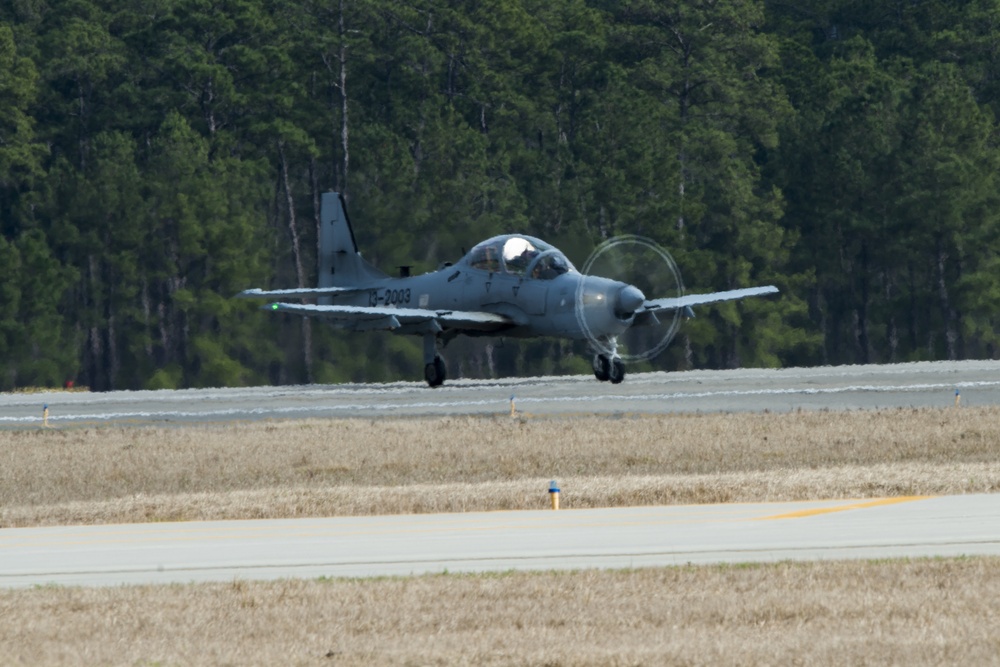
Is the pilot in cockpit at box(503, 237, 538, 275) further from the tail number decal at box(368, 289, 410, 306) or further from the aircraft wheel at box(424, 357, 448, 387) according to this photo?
the tail number decal at box(368, 289, 410, 306)

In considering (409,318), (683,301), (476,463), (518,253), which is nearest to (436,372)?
(409,318)

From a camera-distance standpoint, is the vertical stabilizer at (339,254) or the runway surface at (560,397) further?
the vertical stabilizer at (339,254)

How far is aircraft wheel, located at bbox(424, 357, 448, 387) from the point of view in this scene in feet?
138

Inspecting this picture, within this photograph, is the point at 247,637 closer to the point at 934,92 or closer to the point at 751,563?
the point at 751,563

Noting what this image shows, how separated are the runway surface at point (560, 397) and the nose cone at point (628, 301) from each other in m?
1.78

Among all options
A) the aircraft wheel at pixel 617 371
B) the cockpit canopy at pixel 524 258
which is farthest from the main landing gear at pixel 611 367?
the cockpit canopy at pixel 524 258

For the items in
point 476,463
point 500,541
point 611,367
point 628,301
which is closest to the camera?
point 500,541

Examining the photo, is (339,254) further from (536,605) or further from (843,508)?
(536,605)

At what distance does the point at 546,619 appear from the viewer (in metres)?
10.8

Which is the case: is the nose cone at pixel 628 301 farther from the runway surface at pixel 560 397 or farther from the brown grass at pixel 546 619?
the brown grass at pixel 546 619

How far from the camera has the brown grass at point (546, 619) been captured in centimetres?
971

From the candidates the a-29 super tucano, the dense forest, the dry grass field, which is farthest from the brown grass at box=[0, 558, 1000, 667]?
the dense forest

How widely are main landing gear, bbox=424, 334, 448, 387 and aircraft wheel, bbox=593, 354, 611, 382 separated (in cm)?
408

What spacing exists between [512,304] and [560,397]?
16.6ft
